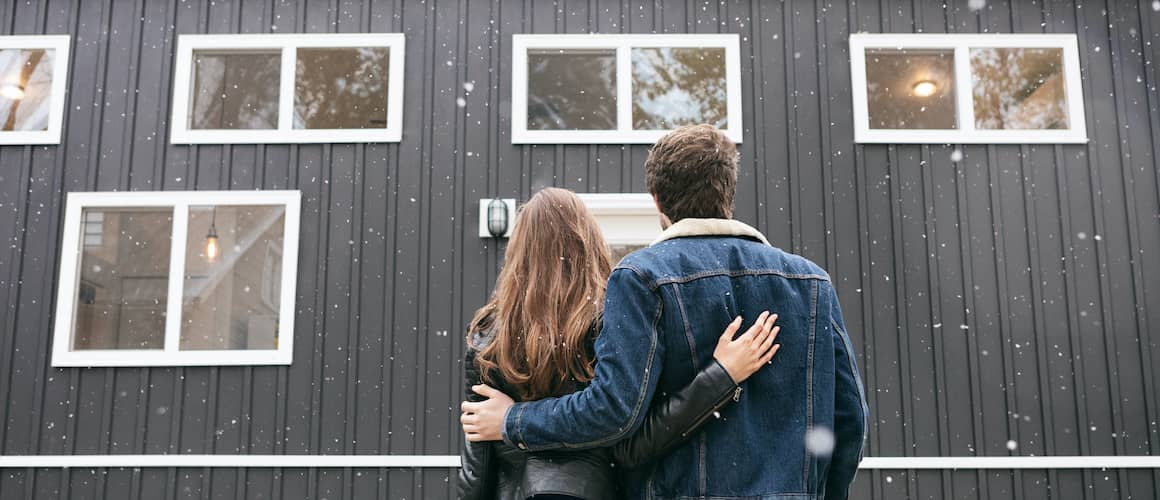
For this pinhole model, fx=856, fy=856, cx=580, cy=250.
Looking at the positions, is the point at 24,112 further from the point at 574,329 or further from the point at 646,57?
the point at 574,329

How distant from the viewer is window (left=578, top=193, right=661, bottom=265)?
21.4ft

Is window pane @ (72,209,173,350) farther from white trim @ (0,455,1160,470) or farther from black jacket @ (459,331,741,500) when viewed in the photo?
black jacket @ (459,331,741,500)

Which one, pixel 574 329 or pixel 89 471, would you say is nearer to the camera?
pixel 574 329

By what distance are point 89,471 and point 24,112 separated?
2.93 metres

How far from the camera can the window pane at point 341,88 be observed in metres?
6.77

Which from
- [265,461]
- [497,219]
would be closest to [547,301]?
[497,219]

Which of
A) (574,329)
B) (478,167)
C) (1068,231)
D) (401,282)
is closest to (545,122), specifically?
(478,167)

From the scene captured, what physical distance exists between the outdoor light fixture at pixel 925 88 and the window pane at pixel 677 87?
1.53 m

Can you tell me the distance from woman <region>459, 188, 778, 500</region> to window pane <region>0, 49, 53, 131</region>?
6245 millimetres

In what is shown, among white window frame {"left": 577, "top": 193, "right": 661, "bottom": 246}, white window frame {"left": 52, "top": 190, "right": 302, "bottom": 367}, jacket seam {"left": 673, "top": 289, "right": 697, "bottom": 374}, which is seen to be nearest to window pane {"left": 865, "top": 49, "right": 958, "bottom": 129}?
white window frame {"left": 577, "top": 193, "right": 661, "bottom": 246}

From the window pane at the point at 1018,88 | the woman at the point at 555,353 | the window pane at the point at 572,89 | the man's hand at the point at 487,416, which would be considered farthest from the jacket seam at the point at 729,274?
the window pane at the point at 1018,88

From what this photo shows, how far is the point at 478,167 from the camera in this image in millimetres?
6594

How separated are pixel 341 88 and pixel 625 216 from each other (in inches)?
98.0

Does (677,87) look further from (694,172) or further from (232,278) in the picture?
(694,172)
